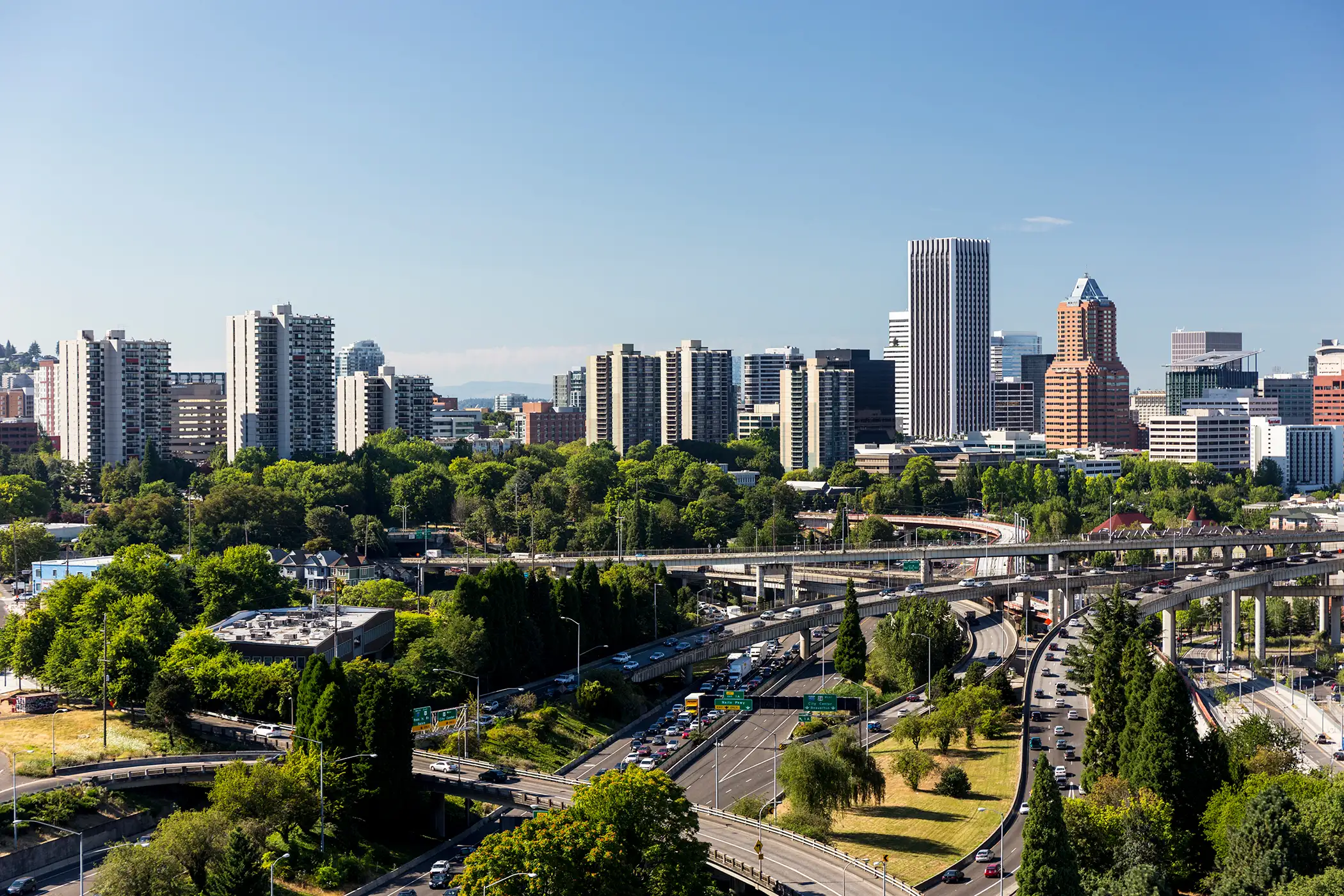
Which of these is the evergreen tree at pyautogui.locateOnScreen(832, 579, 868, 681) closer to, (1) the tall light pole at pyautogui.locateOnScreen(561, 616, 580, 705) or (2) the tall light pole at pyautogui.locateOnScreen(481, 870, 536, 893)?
(1) the tall light pole at pyautogui.locateOnScreen(561, 616, 580, 705)

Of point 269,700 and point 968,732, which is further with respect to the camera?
point 968,732

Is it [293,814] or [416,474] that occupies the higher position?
[416,474]

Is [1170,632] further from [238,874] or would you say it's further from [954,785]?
[238,874]

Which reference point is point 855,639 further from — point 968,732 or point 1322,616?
point 1322,616

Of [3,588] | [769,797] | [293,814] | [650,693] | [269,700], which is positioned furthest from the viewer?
[3,588]

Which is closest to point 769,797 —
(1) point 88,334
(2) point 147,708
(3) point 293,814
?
(3) point 293,814

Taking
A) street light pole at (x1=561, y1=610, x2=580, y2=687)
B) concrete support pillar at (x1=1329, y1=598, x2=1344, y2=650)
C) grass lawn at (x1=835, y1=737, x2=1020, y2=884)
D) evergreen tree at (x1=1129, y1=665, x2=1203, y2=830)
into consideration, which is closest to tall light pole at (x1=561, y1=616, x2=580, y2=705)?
street light pole at (x1=561, y1=610, x2=580, y2=687)

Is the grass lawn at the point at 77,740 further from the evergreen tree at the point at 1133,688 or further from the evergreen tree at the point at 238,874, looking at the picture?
the evergreen tree at the point at 1133,688
